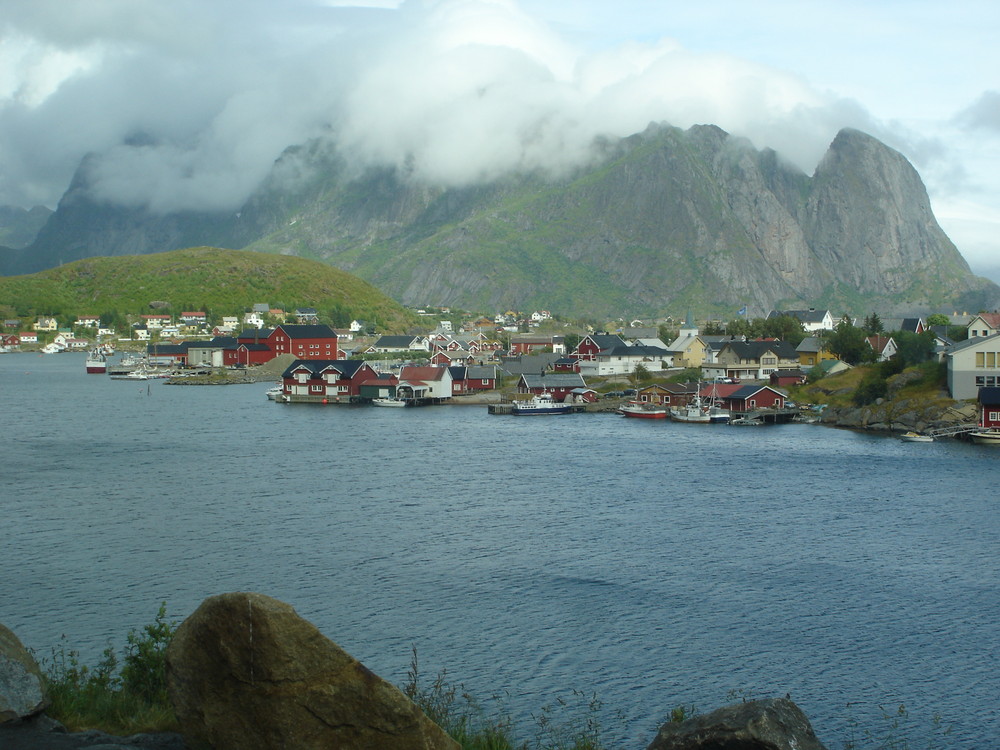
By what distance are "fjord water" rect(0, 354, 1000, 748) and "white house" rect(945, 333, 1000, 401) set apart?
4234mm

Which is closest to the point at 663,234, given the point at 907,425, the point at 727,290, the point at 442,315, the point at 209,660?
the point at 727,290

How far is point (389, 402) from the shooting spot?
49.6 meters

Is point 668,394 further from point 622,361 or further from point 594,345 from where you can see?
point 594,345

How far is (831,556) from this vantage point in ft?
63.1

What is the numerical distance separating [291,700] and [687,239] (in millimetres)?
149016

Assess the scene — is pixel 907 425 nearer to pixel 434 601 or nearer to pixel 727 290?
pixel 434 601

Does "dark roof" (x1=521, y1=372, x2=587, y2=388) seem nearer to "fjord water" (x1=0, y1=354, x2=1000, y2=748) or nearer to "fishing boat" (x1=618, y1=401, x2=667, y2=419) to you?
"fishing boat" (x1=618, y1=401, x2=667, y2=419)

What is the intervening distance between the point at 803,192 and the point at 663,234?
34896 millimetres

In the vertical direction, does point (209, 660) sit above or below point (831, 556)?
above

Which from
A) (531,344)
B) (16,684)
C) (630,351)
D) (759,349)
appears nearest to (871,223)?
(531,344)

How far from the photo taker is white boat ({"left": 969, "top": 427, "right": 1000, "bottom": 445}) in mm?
34312

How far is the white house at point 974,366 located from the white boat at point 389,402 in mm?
24502

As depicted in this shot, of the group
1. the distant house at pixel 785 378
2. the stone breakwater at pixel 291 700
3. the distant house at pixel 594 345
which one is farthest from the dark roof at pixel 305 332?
the stone breakwater at pixel 291 700

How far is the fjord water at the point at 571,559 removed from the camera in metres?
13.2
